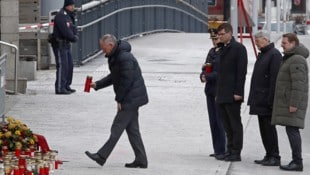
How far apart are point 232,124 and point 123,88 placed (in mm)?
1588

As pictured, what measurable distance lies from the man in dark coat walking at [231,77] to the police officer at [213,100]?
28 centimetres

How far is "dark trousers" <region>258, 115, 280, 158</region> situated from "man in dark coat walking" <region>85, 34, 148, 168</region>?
1.53m

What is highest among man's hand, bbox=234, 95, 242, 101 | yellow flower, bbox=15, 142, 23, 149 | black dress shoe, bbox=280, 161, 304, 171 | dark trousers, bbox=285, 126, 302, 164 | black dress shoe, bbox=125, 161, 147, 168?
man's hand, bbox=234, 95, 242, 101

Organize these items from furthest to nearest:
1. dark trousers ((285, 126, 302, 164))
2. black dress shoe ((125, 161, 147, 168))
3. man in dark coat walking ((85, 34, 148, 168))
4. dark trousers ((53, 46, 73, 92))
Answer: dark trousers ((53, 46, 73, 92)) → dark trousers ((285, 126, 302, 164)) → black dress shoe ((125, 161, 147, 168)) → man in dark coat walking ((85, 34, 148, 168))

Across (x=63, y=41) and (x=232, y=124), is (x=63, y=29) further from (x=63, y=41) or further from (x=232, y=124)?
(x=232, y=124)

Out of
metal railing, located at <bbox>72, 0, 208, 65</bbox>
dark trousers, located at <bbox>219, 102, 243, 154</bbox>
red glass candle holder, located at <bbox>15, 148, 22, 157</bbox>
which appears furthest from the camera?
metal railing, located at <bbox>72, 0, 208, 65</bbox>

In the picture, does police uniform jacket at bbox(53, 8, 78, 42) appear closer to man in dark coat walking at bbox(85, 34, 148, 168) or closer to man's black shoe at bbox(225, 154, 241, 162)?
man's black shoe at bbox(225, 154, 241, 162)

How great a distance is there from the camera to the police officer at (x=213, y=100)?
41.2 ft

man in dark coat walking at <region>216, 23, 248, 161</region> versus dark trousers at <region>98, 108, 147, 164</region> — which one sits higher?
man in dark coat walking at <region>216, 23, 248, 161</region>

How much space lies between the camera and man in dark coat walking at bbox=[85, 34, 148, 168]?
11422 millimetres

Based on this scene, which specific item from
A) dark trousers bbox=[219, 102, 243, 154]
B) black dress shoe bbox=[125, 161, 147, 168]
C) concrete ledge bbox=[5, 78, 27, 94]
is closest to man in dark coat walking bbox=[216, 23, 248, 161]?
dark trousers bbox=[219, 102, 243, 154]

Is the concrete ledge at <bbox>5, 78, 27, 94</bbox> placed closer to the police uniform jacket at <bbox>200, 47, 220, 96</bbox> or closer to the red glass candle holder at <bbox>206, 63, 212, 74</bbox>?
the police uniform jacket at <bbox>200, 47, 220, 96</bbox>

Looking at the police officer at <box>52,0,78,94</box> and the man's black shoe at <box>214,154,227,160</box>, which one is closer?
the man's black shoe at <box>214,154,227,160</box>

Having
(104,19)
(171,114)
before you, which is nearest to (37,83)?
(171,114)
